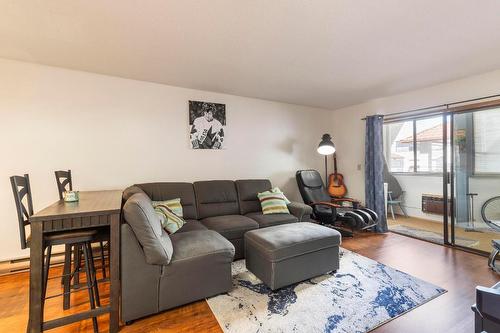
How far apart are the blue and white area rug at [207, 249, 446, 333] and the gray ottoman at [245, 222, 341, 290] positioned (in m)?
0.11

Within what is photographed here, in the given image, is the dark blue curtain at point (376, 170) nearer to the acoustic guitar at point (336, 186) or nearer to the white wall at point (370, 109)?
the white wall at point (370, 109)

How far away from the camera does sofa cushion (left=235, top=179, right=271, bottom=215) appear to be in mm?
3551

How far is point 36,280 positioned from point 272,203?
263 centimetres

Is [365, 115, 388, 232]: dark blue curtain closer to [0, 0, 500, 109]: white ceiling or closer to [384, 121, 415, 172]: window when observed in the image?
[0, 0, 500, 109]: white ceiling

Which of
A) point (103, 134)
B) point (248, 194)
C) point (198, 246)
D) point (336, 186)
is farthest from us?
point (336, 186)

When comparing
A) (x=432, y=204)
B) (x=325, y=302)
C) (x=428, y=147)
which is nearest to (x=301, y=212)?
(x=325, y=302)

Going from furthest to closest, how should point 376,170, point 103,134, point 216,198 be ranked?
1. point 376,170
2. point 216,198
3. point 103,134

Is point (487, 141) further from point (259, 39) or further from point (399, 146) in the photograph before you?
point (259, 39)

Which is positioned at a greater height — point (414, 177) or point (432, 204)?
point (414, 177)

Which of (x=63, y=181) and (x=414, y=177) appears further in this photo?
(x=414, y=177)

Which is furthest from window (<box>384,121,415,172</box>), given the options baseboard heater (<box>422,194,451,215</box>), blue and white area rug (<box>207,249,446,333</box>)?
blue and white area rug (<box>207,249,446,333</box>)

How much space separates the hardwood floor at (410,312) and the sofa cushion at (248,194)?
63.8 inches

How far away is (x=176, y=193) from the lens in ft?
10.2

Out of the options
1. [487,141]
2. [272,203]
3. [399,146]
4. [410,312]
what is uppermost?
[399,146]
